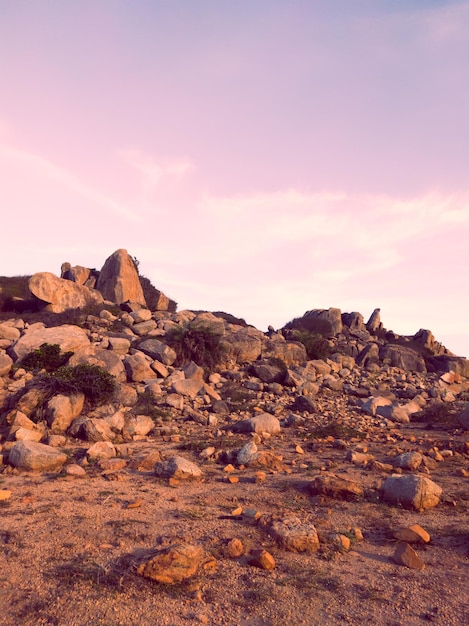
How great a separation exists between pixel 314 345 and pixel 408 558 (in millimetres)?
20130

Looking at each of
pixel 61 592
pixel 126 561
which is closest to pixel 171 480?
pixel 126 561

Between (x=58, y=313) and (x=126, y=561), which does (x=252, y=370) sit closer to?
(x=58, y=313)

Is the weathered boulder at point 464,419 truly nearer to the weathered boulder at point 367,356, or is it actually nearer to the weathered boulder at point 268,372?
the weathered boulder at point 268,372

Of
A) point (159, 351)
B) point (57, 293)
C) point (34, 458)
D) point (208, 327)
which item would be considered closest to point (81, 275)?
point (57, 293)

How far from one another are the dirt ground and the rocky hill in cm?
2

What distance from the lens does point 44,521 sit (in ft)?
18.5

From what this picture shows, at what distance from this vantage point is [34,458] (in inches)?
302

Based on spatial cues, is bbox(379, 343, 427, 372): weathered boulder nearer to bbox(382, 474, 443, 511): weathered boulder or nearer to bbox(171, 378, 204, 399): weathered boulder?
bbox(171, 378, 204, 399): weathered boulder

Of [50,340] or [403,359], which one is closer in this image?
[50,340]

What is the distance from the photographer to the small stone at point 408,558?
472 centimetres

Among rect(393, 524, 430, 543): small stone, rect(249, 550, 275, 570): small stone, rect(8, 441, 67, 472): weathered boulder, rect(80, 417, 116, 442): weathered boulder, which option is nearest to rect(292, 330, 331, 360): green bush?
rect(80, 417, 116, 442): weathered boulder

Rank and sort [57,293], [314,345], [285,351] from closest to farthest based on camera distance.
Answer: [285,351]
[57,293]
[314,345]

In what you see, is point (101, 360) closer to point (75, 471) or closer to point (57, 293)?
point (75, 471)

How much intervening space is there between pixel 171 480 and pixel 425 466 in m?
4.75
